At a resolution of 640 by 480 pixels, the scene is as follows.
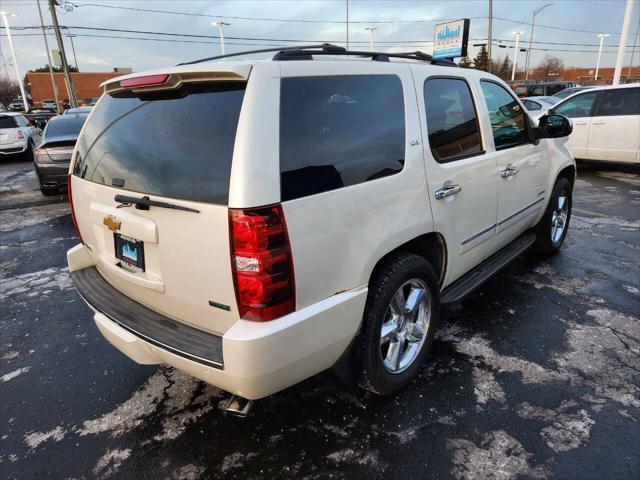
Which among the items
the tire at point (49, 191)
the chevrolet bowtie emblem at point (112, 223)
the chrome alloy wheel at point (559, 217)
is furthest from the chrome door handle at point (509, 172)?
the tire at point (49, 191)

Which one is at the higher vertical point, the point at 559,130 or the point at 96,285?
the point at 559,130

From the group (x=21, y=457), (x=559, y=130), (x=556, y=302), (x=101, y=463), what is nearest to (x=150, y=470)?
(x=101, y=463)

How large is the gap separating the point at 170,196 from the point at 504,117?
113 inches

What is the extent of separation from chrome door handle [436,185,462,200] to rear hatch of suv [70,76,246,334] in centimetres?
136

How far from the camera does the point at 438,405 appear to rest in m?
2.62

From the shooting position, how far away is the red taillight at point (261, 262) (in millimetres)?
1774

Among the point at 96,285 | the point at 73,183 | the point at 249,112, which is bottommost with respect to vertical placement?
the point at 96,285

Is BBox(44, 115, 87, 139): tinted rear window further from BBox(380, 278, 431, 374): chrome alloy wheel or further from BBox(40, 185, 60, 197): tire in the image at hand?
BBox(380, 278, 431, 374): chrome alloy wheel

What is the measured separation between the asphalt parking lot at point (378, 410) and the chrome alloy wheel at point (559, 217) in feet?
3.28

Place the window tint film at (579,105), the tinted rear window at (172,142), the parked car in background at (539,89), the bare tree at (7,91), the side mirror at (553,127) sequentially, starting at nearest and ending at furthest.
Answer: the tinted rear window at (172,142), the side mirror at (553,127), the window tint film at (579,105), the parked car in background at (539,89), the bare tree at (7,91)

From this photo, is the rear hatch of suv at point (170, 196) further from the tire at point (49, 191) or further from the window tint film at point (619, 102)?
the window tint film at point (619, 102)

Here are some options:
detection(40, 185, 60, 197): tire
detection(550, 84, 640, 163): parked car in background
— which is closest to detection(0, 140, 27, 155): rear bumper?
detection(40, 185, 60, 197): tire

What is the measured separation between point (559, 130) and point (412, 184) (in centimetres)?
237

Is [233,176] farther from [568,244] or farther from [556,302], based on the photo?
[568,244]
